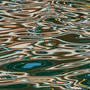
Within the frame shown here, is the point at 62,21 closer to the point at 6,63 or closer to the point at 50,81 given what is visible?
the point at 6,63

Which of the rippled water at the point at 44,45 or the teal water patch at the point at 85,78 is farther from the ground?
the rippled water at the point at 44,45

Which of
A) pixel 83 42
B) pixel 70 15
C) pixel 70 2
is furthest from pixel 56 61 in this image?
pixel 70 2

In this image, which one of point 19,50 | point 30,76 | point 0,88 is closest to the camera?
point 0,88

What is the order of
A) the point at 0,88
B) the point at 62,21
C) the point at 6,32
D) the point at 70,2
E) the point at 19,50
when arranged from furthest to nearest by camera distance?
the point at 70,2, the point at 62,21, the point at 6,32, the point at 19,50, the point at 0,88

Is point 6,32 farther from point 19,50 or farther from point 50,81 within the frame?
point 50,81

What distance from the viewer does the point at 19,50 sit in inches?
146

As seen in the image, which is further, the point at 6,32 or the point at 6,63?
the point at 6,32

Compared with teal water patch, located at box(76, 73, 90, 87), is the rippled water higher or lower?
higher

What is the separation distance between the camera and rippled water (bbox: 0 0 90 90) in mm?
A: 3002

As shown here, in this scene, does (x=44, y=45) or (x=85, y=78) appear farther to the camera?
(x=44, y=45)

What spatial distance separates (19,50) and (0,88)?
93cm

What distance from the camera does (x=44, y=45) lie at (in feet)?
12.7

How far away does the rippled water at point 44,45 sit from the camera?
9.85ft

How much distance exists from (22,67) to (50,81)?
402 millimetres
